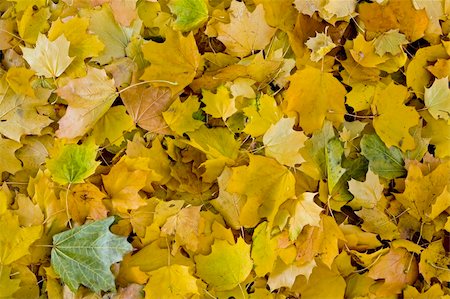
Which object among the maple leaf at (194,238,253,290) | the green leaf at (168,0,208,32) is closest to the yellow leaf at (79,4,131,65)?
the green leaf at (168,0,208,32)

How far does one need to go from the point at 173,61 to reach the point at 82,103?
19 centimetres

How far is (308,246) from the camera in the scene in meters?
1.06

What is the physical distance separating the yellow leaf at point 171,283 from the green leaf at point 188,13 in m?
0.48

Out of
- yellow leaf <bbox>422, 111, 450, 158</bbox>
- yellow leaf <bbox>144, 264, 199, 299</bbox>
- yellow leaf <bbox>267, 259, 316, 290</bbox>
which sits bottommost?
yellow leaf <bbox>267, 259, 316, 290</bbox>

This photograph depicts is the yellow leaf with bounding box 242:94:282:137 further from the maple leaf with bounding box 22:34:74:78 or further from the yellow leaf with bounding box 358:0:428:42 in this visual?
the maple leaf with bounding box 22:34:74:78

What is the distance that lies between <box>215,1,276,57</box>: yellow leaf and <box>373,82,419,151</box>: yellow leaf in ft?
0.84

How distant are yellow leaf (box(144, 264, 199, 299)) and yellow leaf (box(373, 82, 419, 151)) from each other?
0.46 metres

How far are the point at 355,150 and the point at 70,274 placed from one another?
1.96ft

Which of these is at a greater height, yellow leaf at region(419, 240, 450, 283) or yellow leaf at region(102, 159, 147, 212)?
yellow leaf at region(102, 159, 147, 212)

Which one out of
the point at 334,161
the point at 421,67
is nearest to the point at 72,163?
the point at 334,161

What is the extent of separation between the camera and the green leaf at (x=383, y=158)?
1108mm

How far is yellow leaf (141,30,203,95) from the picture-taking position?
1097 mm

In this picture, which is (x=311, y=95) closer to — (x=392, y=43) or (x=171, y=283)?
(x=392, y=43)

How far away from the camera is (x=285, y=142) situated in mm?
1059
